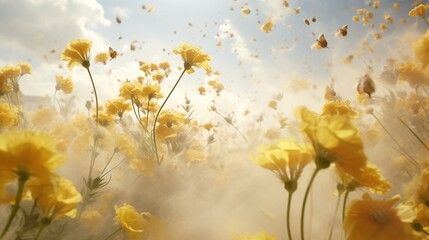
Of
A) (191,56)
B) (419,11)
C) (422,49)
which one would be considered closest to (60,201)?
(191,56)

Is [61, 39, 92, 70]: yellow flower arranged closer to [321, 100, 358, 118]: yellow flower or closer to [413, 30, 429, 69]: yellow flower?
[321, 100, 358, 118]: yellow flower

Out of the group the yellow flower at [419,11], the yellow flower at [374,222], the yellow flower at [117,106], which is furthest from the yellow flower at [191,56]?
the yellow flower at [419,11]

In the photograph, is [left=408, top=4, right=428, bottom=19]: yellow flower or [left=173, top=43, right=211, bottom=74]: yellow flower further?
[left=408, top=4, right=428, bottom=19]: yellow flower

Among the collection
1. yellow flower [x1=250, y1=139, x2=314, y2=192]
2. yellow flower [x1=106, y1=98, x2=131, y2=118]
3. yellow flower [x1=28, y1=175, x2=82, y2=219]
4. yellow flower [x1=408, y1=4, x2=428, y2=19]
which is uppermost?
yellow flower [x1=408, y1=4, x2=428, y2=19]

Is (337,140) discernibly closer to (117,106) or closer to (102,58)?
(117,106)

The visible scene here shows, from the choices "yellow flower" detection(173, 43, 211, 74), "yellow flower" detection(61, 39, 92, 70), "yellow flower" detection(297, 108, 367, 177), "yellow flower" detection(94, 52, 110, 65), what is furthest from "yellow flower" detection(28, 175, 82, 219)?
"yellow flower" detection(94, 52, 110, 65)

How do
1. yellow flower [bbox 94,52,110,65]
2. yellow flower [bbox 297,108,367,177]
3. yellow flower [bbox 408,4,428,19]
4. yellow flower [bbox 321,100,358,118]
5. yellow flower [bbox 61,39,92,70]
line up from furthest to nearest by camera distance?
1. yellow flower [bbox 94,52,110,65]
2. yellow flower [bbox 408,4,428,19]
3. yellow flower [bbox 61,39,92,70]
4. yellow flower [bbox 321,100,358,118]
5. yellow flower [bbox 297,108,367,177]

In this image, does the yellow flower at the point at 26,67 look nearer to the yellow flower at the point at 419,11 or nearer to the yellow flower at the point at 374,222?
the yellow flower at the point at 374,222
